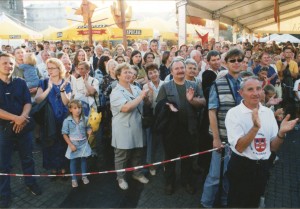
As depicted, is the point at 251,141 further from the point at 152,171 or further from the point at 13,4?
the point at 13,4

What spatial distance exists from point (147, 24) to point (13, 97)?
484 inches

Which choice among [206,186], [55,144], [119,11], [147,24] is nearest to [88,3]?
[119,11]

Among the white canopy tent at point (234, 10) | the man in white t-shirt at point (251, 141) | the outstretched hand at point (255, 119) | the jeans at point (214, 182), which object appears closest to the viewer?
the outstretched hand at point (255, 119)

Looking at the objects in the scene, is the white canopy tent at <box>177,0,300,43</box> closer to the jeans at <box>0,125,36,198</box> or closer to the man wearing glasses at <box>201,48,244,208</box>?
the man wearing glasses at <box>201,48,244,208</box>

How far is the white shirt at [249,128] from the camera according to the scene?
246 cm

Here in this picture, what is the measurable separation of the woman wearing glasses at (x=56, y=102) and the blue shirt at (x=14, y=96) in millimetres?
339

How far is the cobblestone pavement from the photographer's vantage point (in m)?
3.77

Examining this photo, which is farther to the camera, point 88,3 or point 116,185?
point 88,3

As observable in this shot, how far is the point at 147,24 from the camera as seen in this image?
49.6ft

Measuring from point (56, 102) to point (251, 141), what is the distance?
3.08 metres

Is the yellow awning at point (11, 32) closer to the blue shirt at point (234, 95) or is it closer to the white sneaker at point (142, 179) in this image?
the white sneaker at point (142, 179)

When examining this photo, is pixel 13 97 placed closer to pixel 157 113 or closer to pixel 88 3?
pixel 157 113

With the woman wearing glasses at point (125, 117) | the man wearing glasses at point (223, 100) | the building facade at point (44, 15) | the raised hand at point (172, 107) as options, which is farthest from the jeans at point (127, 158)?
the building facade at point (44, 15)

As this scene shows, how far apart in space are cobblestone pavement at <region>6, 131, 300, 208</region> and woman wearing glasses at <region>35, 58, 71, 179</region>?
0.32m
